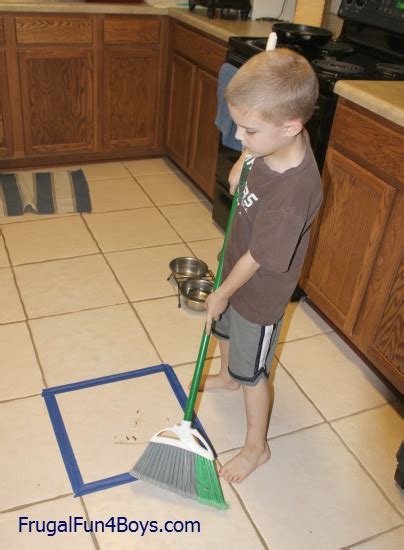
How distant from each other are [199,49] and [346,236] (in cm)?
138

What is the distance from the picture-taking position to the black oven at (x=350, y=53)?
1.77 metres

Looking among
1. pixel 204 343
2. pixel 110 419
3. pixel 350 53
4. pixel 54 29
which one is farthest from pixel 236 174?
pixel 54 29

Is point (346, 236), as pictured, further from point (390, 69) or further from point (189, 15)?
point (189, 15)

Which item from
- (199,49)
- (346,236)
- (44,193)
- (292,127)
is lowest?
(44,193)

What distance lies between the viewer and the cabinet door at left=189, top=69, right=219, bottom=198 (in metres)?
2.60

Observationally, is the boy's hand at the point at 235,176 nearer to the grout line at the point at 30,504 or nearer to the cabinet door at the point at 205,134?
the grout line at the point at 30,504

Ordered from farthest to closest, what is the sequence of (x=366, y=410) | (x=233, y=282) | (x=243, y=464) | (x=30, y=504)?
(x=366, y=410), (x=243, y=464), (x=30, y=504), (x=233, y=282)

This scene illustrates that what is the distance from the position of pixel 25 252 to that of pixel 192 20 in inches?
55.2

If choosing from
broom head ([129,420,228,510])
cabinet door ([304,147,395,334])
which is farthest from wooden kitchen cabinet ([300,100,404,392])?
broom head ([129,420,228,510])

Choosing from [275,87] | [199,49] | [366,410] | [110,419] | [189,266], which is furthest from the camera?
[199,49]

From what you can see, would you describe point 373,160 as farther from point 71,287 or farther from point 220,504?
point 71,287

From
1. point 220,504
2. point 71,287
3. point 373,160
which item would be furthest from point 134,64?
point 220,504

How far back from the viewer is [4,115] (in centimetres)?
279

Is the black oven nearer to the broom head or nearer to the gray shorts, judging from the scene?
the gray shorts
